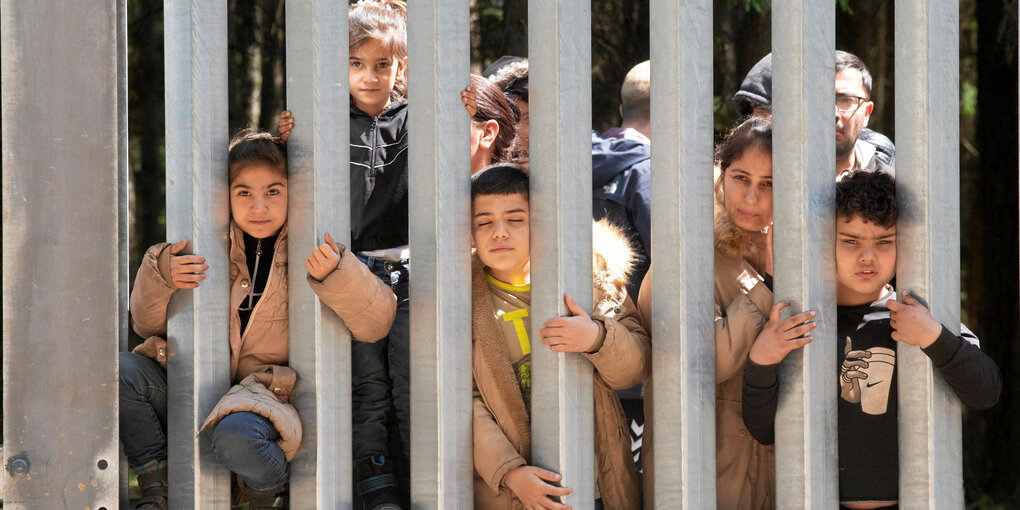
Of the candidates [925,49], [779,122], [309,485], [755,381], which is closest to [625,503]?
[755,381]

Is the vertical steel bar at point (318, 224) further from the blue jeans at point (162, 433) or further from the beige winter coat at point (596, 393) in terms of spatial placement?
the beige winter coat at point (596, 393)

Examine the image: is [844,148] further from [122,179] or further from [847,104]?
[122,179]

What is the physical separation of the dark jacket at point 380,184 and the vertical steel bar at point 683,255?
0.99 m

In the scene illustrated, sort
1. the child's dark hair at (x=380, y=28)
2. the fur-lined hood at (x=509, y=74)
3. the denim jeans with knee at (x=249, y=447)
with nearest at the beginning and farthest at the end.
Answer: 1. the denim jeans with knee at (x=249, y=447)
2. the child's dark hair at (x=380, y=28)
3. the fur-lined hood at (x=509, y=74)

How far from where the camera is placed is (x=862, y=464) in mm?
2711

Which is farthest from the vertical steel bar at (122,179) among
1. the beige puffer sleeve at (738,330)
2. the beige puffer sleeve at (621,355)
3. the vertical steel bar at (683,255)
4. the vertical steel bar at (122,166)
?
the beige puffer sleeve at (738,330)

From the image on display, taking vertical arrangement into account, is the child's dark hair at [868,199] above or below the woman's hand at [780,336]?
above

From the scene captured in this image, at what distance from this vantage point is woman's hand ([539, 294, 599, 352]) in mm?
2529

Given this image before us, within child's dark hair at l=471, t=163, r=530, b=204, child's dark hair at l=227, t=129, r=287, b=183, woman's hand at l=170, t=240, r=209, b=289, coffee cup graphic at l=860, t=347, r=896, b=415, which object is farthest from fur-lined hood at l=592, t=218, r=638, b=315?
woman's hand at l=170, t=240, r=209, b=289

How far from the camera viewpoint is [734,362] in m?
2.69

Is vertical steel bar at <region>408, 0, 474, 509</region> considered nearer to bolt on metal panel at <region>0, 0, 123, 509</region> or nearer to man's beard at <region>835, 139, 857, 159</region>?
bolt on metal panel at <region>0, 0, 123, 509</region>

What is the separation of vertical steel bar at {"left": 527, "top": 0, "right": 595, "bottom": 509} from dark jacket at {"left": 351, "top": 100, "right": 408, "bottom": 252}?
84cm

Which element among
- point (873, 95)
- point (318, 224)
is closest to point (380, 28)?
point (318, 224)

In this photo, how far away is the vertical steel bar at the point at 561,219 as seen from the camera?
256 cm
